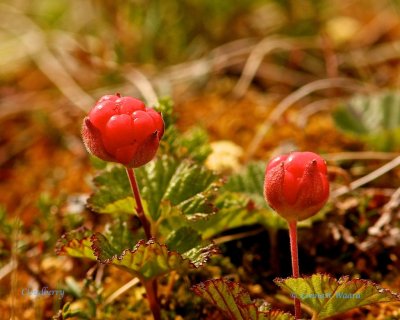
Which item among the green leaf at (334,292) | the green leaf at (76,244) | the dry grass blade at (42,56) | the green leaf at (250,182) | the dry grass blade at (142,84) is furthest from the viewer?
the dry grass blade at (42,56)

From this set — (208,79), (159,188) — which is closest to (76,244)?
(159,188)

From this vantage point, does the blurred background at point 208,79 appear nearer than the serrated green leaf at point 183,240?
No

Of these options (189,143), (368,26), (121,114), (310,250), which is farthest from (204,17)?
(121,114)

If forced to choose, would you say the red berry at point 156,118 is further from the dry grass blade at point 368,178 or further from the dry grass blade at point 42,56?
the dry grass blade at point 42,56

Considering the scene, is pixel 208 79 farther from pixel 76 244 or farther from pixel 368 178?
pixel 76 244

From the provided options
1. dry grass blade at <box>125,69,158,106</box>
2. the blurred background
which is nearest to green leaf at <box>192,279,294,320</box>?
the blurred background

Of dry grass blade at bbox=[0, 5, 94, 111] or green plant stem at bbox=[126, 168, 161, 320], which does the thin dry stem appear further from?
dry grass blade at bbox=[0, 5, 94, 111]

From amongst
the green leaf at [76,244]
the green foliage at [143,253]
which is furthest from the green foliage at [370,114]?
the green leaf at [76,244]
